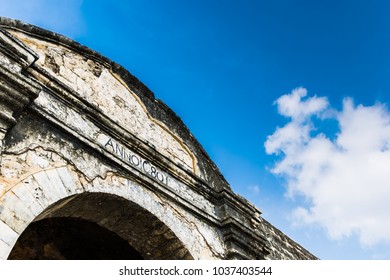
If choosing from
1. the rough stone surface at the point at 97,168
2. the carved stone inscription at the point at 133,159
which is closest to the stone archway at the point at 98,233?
the rough stone surface at the point at 97,168

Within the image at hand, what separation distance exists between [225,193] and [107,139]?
1.59 meters

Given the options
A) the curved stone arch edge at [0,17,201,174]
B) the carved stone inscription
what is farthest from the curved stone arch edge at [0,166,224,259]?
the curved stone arch edge at [0,17,201,174]

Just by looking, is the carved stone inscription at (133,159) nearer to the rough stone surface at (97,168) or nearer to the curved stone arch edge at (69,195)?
the rough stone surface at (97,168)

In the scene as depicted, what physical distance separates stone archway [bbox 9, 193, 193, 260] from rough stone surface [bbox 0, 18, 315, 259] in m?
0.01

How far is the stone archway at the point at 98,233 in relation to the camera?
339 centimetres

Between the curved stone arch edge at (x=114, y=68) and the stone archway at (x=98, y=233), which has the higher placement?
the curved stone arch edge at (x=114, y=68)

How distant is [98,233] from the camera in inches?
184

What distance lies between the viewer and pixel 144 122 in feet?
14.4

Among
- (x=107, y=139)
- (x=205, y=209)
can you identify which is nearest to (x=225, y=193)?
(x=205, y=209)

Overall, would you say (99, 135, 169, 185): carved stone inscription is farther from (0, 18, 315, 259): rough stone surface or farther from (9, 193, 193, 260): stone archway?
(9, 193, 193, 260): stone archway

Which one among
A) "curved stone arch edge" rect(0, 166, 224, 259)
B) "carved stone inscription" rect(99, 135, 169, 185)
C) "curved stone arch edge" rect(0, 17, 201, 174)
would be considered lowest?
"curved stone arch edge" rect(0, 166, 224, 259)

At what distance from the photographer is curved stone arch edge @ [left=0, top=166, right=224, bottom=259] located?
8.50 ft

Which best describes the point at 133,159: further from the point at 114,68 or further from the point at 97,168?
the point at 114,68
